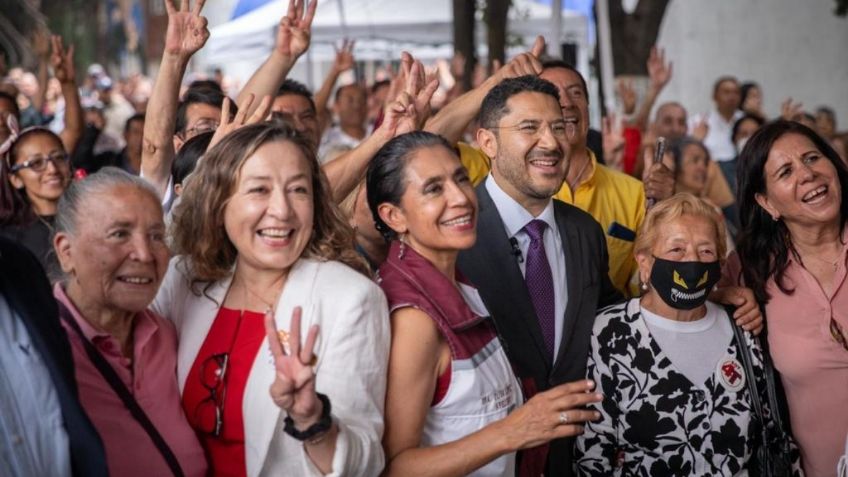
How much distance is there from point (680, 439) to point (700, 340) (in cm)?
37

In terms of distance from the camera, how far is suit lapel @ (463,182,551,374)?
14.8 feet

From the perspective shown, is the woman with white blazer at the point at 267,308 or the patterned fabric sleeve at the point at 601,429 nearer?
the woman with white blazer at the point at 267,308

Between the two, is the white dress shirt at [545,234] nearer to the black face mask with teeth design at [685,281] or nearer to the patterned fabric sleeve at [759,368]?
the black face mask with teeth design at [685,281]

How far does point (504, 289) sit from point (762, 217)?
116 cm

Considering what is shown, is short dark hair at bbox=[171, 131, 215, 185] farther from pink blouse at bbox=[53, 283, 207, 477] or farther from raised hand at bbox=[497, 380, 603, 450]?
raised hand at bbox=[497, 380, 603, 450]

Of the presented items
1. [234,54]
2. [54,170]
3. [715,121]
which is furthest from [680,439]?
[234,54]

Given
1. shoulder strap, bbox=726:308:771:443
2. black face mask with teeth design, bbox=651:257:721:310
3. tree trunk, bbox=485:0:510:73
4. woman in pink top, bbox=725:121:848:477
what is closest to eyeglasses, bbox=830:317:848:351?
woman in pink top, bbox=725:121:848:477

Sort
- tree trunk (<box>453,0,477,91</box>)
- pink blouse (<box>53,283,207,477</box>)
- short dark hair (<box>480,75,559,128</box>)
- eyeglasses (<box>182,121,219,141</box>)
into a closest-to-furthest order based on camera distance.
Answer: pink blouse (<box>53,283,207,477</box>)
short dark hair (<box>480,75,559,128</box>)
eyeglasses (<box>182,121,219,141</box>)
tree trunk (<box>453,0,477,91</box>)

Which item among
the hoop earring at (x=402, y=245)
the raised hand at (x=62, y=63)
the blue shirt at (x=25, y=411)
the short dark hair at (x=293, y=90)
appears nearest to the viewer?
the blue shirt at (x=25, y=411)

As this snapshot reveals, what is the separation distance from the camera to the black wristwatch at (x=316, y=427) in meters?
3.12

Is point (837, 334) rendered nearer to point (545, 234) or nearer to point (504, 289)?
point (545, 234)

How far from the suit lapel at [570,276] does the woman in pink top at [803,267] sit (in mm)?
689

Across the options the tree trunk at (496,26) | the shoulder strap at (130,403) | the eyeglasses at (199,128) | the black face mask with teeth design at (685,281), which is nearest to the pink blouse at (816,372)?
the black face mask with teeth design at (685,281)

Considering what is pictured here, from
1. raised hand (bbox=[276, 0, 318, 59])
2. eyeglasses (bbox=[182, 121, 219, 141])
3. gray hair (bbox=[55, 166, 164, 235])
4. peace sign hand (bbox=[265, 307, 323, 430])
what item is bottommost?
peace sign hand (bbox=[265, 307, 323, 430])
